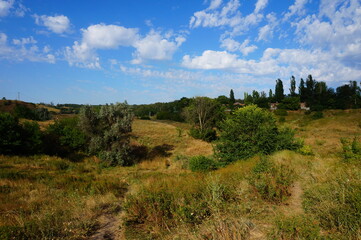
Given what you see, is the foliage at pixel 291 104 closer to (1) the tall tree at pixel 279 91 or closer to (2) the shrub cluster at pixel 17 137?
(1) the tall tree at pixel 279 91

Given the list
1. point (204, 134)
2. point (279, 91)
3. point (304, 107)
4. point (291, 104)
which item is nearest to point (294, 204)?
point (204, 134)

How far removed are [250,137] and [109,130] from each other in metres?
12.7

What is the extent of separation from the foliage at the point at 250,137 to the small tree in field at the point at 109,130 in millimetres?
9501

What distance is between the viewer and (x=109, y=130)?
17.6 meters

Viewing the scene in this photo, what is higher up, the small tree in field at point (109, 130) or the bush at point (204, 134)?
the small tree in field at point (109, 130)

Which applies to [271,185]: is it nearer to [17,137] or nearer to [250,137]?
[250,137]

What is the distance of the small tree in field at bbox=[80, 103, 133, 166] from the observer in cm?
1705

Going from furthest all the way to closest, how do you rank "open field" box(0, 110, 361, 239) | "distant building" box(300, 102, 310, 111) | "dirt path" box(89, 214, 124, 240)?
"distant building" box(300, 102, 310, 111), "dirt path" box(89, 214, 124, 240), "open field" box(0, 110, 361, 239)

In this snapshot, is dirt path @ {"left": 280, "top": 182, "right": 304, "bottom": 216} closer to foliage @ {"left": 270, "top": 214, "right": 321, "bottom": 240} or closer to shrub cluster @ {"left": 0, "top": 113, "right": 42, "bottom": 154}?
foliage @ {"left": 270, "top": 214, "right": 321, "bottom": 240}

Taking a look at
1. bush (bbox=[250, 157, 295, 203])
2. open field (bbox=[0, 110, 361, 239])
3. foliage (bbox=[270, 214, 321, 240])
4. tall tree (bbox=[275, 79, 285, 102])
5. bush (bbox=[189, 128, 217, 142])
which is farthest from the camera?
tall tree (bbox=[275, 79, 285, 102])

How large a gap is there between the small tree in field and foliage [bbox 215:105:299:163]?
31.2 ft

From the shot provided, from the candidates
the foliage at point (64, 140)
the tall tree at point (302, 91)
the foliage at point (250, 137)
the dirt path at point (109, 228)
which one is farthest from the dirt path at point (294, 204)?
the tall tree at point (302, 91)

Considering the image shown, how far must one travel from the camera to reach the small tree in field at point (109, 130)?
17047 millimetres

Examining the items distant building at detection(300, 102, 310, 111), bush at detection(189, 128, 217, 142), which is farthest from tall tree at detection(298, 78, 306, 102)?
bush at detection(189, 128, 217, 142)
